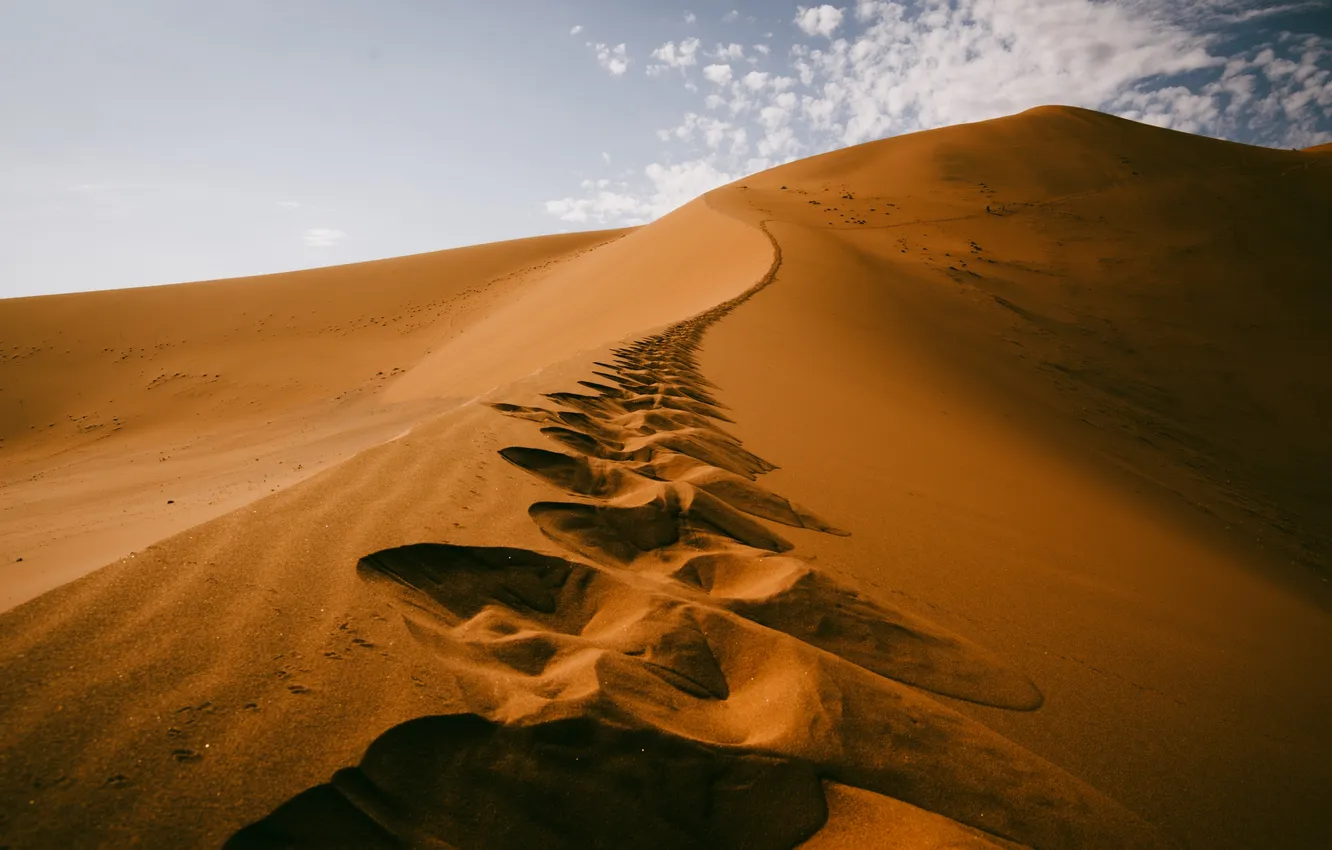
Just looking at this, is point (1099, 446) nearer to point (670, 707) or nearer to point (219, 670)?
point (670, 707)

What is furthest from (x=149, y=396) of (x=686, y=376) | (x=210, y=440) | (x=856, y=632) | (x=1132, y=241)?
(x=1132, y=241)

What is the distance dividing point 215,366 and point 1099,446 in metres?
15.8

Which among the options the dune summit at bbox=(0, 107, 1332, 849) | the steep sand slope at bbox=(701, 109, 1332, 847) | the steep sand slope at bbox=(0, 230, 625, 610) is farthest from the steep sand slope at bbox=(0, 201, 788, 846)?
the steep sand slope at bbox=(701, 109, 1332, 847)

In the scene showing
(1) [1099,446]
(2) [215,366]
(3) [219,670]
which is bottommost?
(1) [1099,446]

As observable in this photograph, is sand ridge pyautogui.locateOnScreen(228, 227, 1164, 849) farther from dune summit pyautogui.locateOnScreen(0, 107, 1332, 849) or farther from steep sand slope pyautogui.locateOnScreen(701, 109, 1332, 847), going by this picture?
steep sand slope pyautogui.locateOnScreen(701, 109, 1332, 847)

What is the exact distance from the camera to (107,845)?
742mm

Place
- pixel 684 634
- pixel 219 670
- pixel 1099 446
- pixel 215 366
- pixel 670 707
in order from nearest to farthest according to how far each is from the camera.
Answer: pixel 219 670, pixel 670 707, pixel 684 634, pixel 1099 446, pixel 215 366

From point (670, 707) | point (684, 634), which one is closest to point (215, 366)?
point (684, 634)

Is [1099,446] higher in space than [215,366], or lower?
lower

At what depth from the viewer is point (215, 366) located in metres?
13.7

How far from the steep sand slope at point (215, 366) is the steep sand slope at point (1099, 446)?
2447 millimetres

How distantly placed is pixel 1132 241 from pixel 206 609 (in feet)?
57.8

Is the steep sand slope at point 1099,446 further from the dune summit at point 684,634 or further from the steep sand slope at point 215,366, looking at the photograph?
the steep sand slope at point 215,366

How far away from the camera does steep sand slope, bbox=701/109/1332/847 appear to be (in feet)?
5.22
